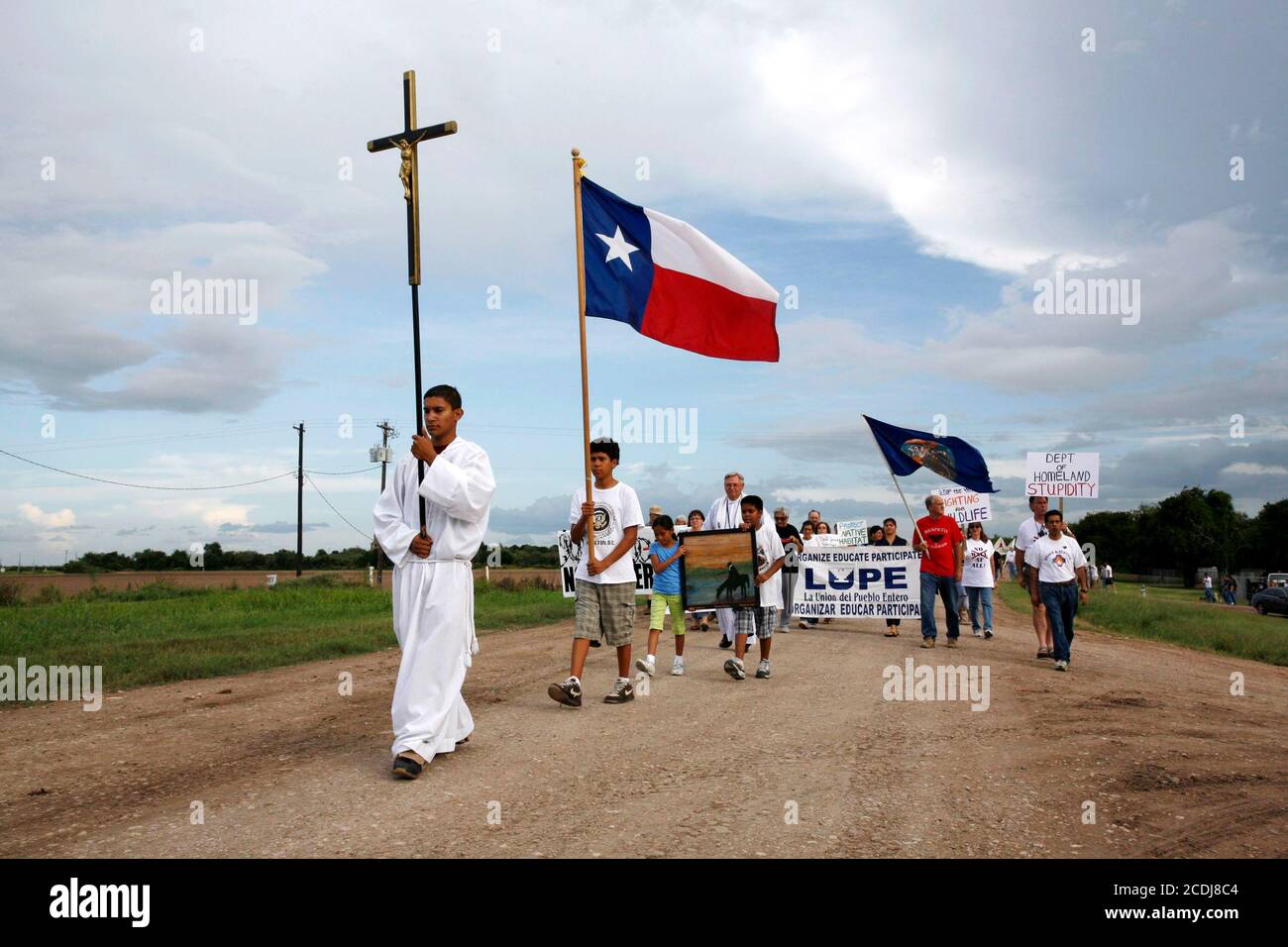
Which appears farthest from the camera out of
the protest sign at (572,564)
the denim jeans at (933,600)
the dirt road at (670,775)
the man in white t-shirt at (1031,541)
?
the protest sign at (572,564)

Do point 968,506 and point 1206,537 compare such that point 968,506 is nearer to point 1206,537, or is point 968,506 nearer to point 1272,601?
point 1272,601

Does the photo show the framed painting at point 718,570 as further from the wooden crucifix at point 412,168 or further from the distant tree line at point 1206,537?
the distant tree line at point 1206,537

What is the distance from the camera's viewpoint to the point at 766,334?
32.8ft

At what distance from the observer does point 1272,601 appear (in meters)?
37.6

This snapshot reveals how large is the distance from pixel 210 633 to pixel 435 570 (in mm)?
12570

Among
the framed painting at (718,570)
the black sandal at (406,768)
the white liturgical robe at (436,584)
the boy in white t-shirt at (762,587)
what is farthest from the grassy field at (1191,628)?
the black sandal at (406,768)

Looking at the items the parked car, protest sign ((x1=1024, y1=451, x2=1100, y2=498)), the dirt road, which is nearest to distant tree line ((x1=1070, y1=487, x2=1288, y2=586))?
the parked car

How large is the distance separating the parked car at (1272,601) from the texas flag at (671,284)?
119 ft

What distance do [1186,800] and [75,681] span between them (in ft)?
34.2

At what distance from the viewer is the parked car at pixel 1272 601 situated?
122ft

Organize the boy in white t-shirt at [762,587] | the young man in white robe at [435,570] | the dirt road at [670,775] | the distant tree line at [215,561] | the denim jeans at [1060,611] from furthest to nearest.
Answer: the distant tree line at [215,561]
the denim jeans at [1060,611]
the boy in white t-shirt at [762,587]
the young man in white robe at [435,570]
the dirt road at [670,775]

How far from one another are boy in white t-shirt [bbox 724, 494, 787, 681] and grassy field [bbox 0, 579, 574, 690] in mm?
6091

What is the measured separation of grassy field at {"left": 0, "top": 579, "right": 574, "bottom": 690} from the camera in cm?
1179
